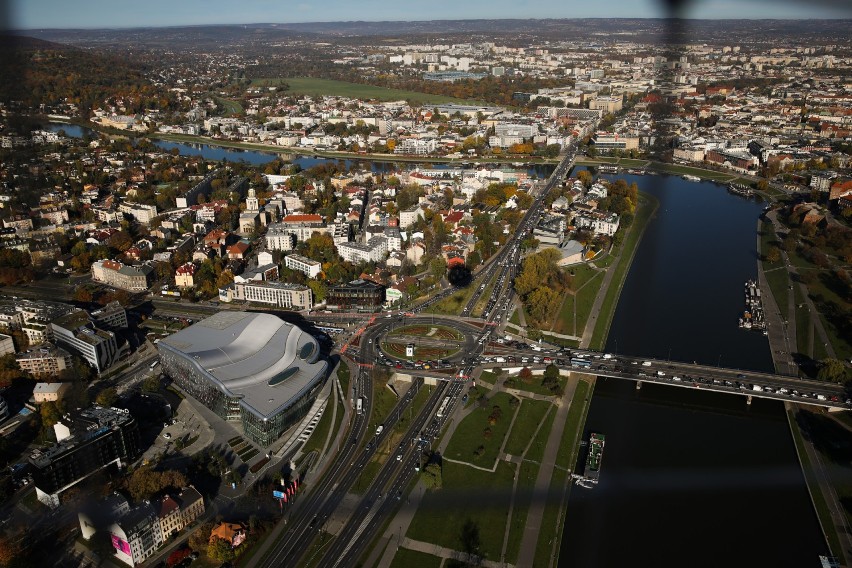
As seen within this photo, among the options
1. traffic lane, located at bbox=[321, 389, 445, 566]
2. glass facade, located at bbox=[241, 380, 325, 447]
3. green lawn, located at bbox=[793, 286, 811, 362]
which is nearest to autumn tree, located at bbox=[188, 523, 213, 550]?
traffic lane, located at bbox=[321, 389, 445, 566]

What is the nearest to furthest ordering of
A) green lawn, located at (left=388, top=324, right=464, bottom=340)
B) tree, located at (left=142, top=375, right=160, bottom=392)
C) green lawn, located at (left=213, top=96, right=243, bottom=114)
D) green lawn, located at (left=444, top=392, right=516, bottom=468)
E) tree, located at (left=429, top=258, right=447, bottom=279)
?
green lawn, located at (left=444, top=392, right=516, bottom=468)
tree, located at (left=142, top=375, right=160, bottom=392)
green lawn, located at (left=388, top=324, right=464, bottom=340)
tree, located at (left=429, top=258, right=447, bottom=279)
green lawn, located at (left=213, top=96, right=243, bottom=114)

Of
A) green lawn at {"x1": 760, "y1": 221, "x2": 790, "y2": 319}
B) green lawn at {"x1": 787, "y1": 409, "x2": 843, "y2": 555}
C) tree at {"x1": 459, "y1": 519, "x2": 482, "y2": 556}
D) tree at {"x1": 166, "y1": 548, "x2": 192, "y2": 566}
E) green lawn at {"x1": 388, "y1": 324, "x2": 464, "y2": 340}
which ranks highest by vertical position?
green lawn at {"x1": 760, "y1": 221, "x2": 790, "y2": 319}

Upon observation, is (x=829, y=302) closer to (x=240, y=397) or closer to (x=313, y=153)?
(x=240, y=397)

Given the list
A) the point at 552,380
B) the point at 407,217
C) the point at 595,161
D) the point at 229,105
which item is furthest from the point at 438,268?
the point at 229,105

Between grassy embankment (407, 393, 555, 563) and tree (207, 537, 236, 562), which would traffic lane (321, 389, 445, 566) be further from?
tree (207, 537, 236, 562)

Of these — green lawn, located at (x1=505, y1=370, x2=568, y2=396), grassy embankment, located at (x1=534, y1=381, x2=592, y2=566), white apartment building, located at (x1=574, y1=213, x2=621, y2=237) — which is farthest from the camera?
white apartment building, located at (x1=574, y1=213, x2=621, y2=237)

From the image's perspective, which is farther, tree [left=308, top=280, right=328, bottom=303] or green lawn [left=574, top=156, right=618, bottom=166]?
green lawn [left=574, top=156, right=618, bottom=166]

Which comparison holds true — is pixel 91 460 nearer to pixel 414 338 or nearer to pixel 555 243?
pixel 414 338

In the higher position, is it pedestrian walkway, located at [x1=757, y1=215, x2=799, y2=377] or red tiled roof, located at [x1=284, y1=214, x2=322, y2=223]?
red tiled roof, located at [x1=284, y1=214, x2=322, y2=223]
